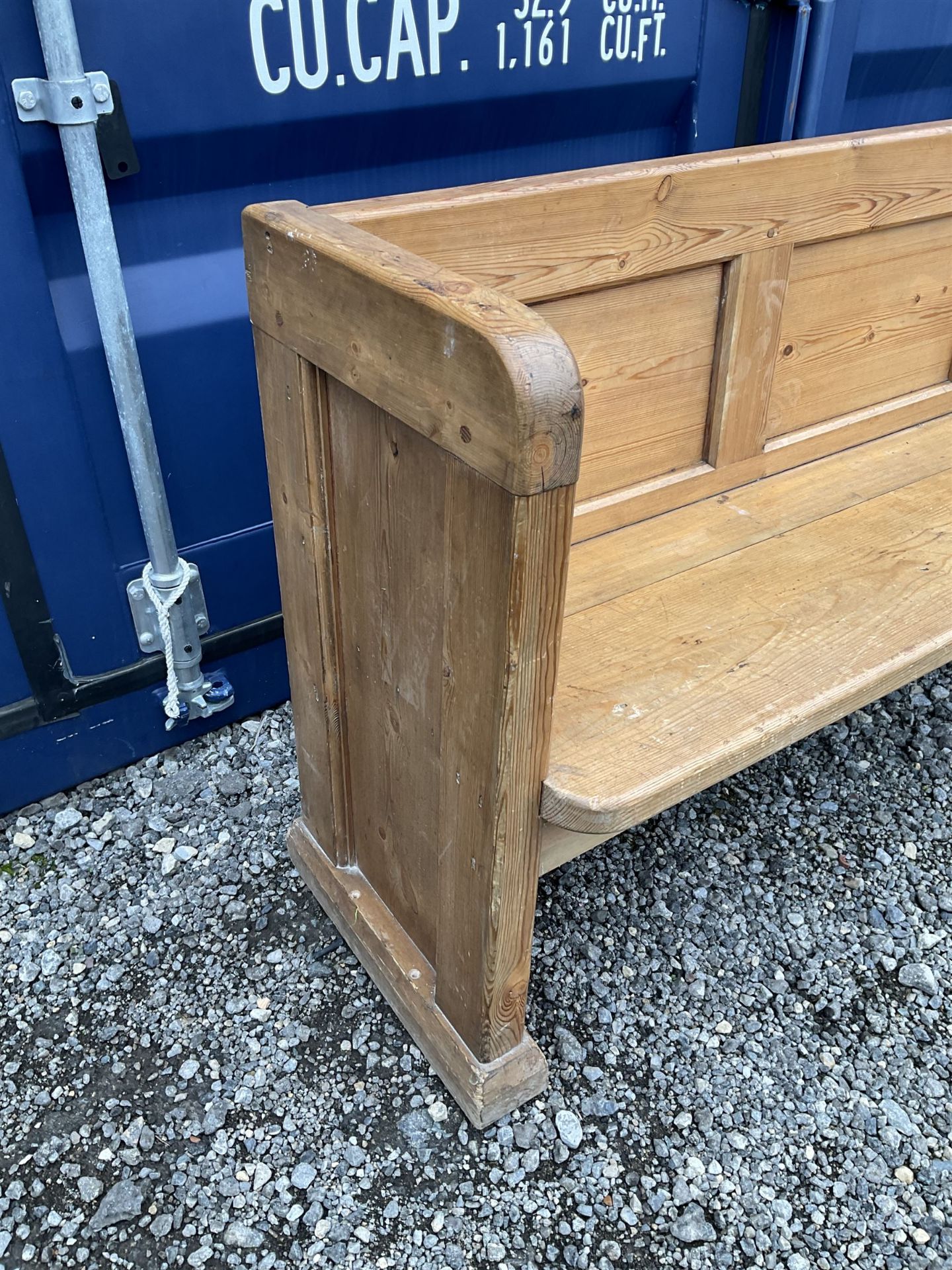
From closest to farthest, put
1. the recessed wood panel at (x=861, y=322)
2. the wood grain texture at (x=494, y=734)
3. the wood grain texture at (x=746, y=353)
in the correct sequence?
the wood grain texture at (x=494, y=734)
the wood grain texture at (x=746, y=353)
the recessed wood panel at (x=861, y=322)

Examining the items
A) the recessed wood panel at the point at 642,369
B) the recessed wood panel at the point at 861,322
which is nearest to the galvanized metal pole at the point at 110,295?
the recessed wood panel at the point at 642,369

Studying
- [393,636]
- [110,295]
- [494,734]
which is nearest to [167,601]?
[110,295]

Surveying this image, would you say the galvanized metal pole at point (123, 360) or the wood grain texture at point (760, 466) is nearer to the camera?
the galvanized metal pole at point (123, 360)

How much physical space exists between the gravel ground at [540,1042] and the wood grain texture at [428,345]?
1.06 m

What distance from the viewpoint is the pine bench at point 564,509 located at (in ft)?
3.70

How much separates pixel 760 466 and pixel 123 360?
1.18 metres

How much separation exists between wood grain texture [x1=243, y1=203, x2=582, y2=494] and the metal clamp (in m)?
0.43

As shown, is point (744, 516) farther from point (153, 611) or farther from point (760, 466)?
point (153, 611)

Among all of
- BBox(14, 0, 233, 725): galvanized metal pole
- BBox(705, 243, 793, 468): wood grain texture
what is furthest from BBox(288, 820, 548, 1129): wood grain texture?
BBox(705, 243, 793, 468): wood grain texture

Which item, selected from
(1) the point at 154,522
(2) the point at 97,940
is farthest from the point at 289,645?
(2) the point at 97,940

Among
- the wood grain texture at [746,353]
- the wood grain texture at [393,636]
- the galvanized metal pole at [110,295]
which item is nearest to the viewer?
the wood grain texture at [393,636]

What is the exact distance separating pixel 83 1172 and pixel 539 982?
76 centimetres

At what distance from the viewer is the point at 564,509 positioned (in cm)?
106

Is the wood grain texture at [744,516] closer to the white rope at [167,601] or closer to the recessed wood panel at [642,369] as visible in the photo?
the recessed wood panel at [642,369]
